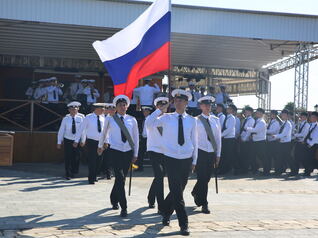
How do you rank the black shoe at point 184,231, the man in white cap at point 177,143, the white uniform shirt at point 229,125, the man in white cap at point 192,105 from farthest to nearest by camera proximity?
the man in white cap at point 192,105
the white uniform shirt at point 229,125
the man in white cap at point 177,143
the black shoe at point 184,231

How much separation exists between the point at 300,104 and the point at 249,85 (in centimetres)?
1354

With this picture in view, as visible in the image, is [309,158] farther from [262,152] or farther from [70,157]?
[70,157]

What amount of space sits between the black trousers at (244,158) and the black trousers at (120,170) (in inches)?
Answer: 288

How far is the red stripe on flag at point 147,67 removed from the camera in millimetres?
8336

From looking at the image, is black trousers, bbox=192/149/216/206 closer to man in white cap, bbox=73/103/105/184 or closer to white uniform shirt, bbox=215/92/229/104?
man in white cap, bbox=73/103/105/184

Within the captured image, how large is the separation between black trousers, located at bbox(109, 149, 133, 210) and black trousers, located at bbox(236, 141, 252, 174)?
7307mm

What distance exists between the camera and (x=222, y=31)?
1722 centimetres

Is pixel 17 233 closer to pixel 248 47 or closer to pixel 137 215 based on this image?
pixel 137 215

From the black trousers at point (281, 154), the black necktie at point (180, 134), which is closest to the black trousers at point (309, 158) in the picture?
the black trousers at point (281, 154)

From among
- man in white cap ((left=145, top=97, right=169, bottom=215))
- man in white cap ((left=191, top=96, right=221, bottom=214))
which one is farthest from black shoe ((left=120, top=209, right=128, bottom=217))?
man in white cap ((left=191, top=96, right=221, bottom=214))

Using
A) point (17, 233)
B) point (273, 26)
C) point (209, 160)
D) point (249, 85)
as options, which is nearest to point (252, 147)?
point (273, 26)

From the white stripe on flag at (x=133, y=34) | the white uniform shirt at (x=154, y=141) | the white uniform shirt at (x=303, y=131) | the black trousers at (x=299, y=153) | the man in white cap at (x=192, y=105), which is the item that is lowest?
the black trousers at (x=299, y=153)

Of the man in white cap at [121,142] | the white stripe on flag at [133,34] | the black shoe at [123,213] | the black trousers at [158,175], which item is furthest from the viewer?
the white stripe on flag at [133,34]

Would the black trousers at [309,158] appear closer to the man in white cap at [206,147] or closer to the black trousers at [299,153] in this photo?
the black trousers at [299,153]
